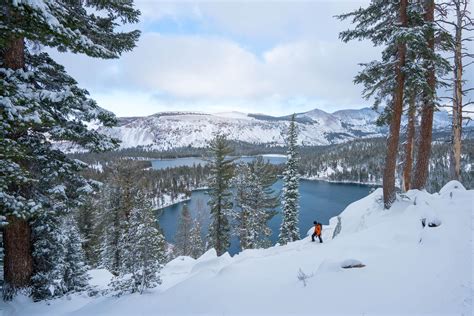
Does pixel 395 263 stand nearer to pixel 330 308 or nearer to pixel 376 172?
pixel 330 308

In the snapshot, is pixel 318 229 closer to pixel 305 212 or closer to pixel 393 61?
pixel 393 61

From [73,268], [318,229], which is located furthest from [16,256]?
[318,229]

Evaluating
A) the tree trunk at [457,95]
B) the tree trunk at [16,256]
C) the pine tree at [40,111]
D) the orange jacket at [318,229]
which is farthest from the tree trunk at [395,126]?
the tree trunk at [16,256]

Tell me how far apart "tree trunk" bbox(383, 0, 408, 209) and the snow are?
2497 mm

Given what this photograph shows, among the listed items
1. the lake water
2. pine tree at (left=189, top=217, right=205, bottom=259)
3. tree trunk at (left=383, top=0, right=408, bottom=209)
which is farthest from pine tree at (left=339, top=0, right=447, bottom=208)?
the lake water

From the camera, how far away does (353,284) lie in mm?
4992

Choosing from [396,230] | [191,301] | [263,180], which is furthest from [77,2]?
[263,180]

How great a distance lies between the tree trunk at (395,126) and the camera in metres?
9.89

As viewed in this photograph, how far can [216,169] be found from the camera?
784 inches

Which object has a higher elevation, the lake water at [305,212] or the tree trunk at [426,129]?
the tree trunk at [426,129]

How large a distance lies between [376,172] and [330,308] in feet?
422

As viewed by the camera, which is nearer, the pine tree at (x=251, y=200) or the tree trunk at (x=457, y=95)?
the tree trunk at (x=457, y=95)

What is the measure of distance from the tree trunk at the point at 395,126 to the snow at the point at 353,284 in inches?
98.3

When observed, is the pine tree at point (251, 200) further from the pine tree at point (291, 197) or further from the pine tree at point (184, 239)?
the pine tree at point (184, 239)
